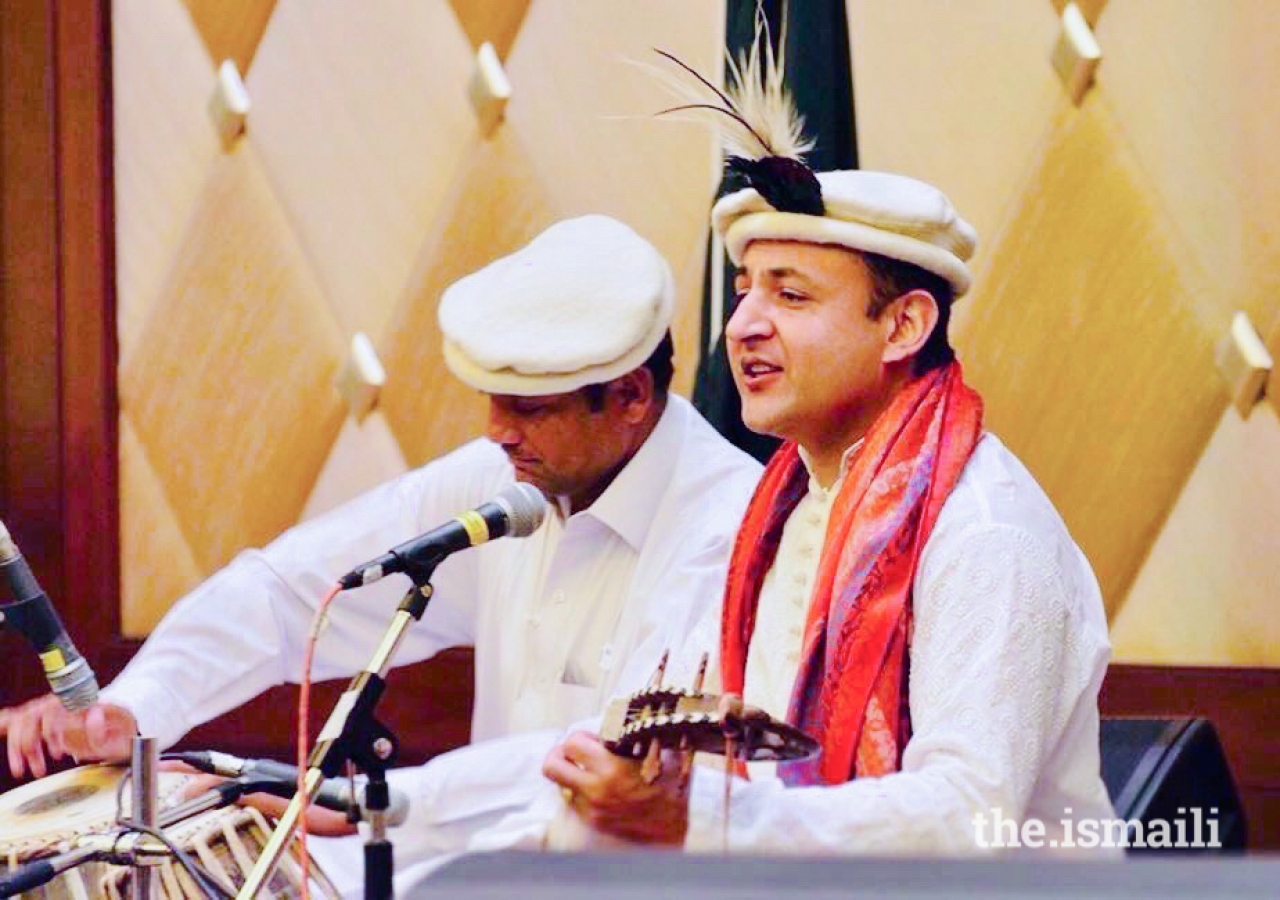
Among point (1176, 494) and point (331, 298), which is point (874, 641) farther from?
point (331, 298)

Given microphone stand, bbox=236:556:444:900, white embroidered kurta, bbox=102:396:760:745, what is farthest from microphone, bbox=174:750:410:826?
white embroidered kurta, bbox=102:396:760:745

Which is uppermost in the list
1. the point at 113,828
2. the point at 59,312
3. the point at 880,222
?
the point at 880,222

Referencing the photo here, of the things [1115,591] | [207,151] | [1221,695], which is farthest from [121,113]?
[1221,695]

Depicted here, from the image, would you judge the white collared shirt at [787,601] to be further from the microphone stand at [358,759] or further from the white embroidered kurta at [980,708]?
the microphone stand at [358,759]

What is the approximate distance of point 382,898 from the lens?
1.98 metres

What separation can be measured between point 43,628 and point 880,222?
1.21 m

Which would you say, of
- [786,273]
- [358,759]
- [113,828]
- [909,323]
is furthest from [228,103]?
[358,759]

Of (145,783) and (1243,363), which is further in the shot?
(1243,363)

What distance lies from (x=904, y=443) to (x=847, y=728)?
1.29ft

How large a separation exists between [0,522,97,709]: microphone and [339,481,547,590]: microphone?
432 mm

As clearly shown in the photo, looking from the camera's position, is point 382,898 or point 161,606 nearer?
point 382,898

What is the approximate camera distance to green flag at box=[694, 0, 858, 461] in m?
3.25

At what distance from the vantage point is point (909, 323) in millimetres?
2682

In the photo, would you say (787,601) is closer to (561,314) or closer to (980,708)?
(980,708)
